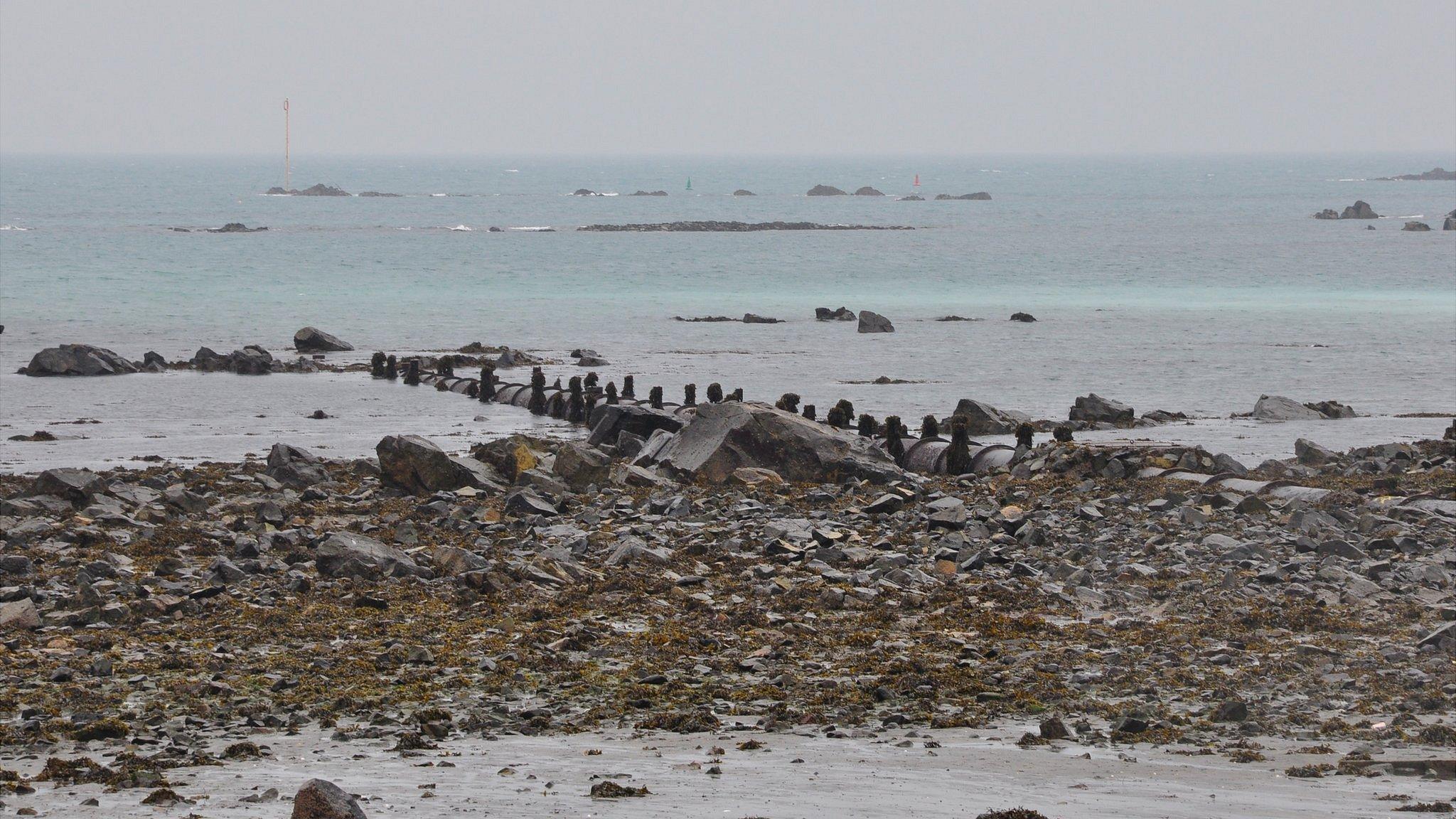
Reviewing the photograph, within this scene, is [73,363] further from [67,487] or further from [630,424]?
[67,487]

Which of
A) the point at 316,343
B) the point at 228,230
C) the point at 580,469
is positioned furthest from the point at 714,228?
the point at 580,469

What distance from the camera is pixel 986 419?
3134 centimetres

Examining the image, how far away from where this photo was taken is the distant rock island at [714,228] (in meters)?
146

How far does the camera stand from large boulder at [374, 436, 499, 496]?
71.6 feet

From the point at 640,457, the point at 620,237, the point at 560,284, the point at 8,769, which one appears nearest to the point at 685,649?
the point at 8,769

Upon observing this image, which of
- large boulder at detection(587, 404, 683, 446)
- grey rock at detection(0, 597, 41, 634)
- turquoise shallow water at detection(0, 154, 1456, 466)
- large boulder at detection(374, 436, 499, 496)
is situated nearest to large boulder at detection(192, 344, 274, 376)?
turquoise shallow water at detection(0, 154, 1456, 466)

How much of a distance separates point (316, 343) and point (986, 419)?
2669 centimetres

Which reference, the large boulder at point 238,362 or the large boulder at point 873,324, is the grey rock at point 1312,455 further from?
the large boulder at point 873,324

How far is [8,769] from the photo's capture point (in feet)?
31.7

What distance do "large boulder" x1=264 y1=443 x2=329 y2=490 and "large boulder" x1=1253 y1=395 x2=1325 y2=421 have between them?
21.1m

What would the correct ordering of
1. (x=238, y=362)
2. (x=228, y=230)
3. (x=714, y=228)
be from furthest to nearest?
1. (x=714, y=228)
2. (x=228, y=230)
3. (x=238, y=362)

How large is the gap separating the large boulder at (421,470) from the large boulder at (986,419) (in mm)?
12546

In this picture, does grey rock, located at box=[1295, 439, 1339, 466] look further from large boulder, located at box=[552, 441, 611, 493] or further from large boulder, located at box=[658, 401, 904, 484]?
large boulder, located at box=[552, 441, 611, 493]

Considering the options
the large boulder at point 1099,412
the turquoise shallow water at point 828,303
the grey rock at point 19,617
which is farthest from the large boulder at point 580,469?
the large boulder at point 1099,412
